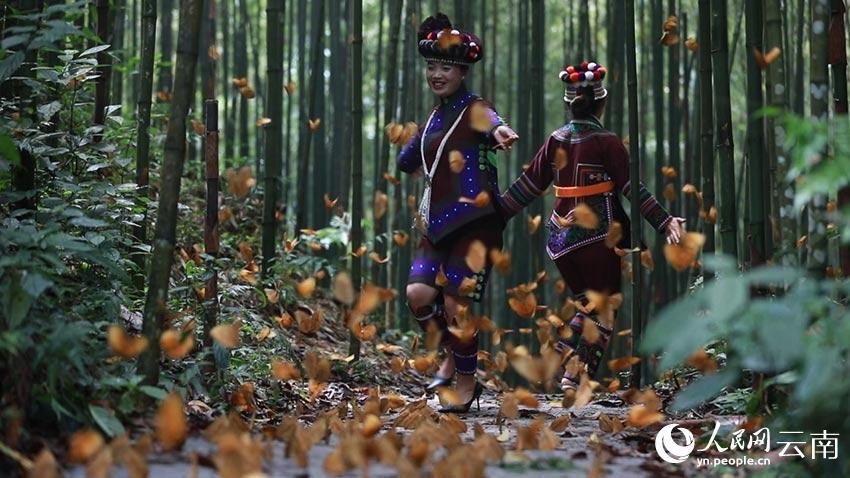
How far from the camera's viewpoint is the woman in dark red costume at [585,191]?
3977mm

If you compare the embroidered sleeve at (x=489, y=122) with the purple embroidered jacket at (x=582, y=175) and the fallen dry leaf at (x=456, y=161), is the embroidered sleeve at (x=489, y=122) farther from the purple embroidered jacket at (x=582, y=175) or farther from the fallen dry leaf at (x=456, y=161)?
the purple embroidered jacket at (x=582, y=175)

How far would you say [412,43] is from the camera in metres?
6.88

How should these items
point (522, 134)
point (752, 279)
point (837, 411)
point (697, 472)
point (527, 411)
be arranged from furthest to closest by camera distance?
point (522, 134), point (527, 411), point (697, 472), point (837, 411), point (752, 279)

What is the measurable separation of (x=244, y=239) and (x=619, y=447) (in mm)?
3552

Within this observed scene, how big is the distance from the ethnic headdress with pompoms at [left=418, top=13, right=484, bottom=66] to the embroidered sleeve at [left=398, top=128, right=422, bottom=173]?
31 cm

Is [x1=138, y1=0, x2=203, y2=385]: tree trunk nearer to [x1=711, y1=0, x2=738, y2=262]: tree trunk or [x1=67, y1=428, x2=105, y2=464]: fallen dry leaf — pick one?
[x1=67, y1=428, x2=105, y2=464]: fallen dry leaf

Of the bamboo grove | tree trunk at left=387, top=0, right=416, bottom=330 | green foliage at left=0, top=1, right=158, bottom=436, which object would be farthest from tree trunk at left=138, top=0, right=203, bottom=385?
tree trunk at left=387, top=0, right=416, bottom=330

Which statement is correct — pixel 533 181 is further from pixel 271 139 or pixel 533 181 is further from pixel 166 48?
pixel 166 48

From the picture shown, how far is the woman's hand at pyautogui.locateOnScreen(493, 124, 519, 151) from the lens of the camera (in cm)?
341

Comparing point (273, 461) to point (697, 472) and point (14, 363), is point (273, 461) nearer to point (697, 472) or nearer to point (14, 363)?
point (14, 363)

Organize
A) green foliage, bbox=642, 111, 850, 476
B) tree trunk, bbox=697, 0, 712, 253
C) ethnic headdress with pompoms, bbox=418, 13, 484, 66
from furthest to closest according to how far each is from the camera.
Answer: ethnic headdress with pompoms, bbox=418, 13, 484, 66 → tree trunk, bbox=697, 0, 712, 253 → green foliage, bbox=642, 111, 850, 476

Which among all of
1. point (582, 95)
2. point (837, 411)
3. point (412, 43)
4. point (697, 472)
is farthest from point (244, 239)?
point (837, 411)

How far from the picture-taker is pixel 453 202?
11.8 ft

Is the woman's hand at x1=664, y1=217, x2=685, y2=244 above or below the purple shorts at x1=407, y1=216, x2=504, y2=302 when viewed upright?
above
